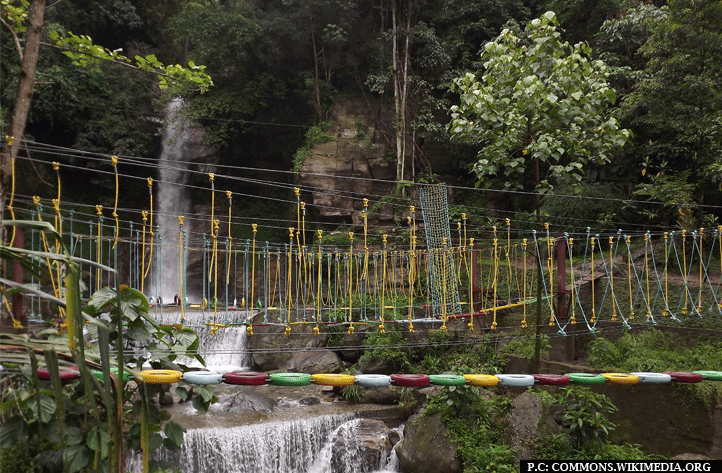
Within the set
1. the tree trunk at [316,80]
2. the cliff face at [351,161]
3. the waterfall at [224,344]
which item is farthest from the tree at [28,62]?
the tree trunk at [316,80]

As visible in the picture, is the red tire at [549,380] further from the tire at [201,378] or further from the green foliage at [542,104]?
the tire at [201,378]

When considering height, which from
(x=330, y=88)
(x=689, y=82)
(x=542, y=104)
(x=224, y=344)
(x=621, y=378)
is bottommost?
(x=224, y=344)

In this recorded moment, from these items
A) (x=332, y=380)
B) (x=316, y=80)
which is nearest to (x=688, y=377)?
(x=332, y=380)

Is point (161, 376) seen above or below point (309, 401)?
above

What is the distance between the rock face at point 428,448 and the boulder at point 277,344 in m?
3.10

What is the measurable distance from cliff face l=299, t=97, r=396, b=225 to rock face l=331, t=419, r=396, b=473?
505 centimetres

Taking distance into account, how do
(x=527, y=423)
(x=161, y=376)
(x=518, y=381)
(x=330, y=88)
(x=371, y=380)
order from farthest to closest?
1. (x=330, y=88)
2. (x=527, y=423)
3. (x=518, y=381)
4. (x=371, y=380)
5. (x=161, y=376)

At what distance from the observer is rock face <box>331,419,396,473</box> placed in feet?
15.4

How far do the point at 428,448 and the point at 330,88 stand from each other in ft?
28.0

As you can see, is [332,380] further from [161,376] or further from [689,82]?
[689,82]

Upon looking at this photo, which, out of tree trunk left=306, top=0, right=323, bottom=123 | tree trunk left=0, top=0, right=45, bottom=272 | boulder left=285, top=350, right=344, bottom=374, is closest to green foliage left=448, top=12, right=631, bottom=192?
tree trunk left=0, top=0, right=45, bottom=272

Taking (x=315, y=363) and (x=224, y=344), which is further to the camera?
(x=224, y=344)

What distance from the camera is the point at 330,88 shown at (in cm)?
1088

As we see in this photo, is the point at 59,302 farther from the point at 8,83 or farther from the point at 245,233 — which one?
the point at 245,233
